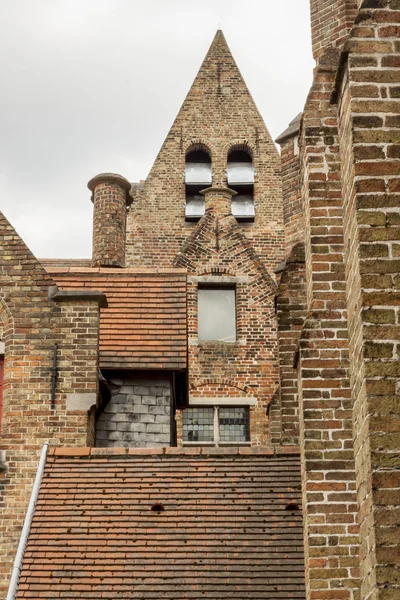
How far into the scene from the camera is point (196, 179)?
31.5 meters

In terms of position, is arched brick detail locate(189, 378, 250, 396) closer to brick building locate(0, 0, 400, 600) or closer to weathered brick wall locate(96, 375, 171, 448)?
brick building locate(0, 0, 400, 600)

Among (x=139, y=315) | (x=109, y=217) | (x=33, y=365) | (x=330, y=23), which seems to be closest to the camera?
(x=330, y=23)

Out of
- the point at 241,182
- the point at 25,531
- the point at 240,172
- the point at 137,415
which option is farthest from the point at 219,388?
the point at 25,531

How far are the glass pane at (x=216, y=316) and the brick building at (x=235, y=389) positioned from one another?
1.8 inches

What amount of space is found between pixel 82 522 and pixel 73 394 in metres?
2.43

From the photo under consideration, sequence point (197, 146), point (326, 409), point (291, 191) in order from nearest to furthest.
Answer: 1. point (326, 409)
2. point (291, 191)
3. point (197, 146)

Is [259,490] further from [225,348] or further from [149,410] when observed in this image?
[225,348]

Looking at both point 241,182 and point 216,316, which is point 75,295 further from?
point 241,182

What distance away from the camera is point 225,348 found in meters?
25.8

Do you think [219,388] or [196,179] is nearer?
[219,388]

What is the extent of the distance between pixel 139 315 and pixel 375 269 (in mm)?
11570

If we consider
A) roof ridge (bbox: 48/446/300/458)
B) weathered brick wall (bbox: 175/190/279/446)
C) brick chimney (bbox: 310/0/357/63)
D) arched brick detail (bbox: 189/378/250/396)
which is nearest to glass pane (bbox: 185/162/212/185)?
weathered brick wall (bbox: 175/190/279/446)

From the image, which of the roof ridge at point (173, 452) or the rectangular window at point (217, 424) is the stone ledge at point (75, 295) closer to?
the roof ridge at point (173, 452)

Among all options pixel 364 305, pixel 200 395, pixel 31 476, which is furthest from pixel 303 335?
pixel 200 395
